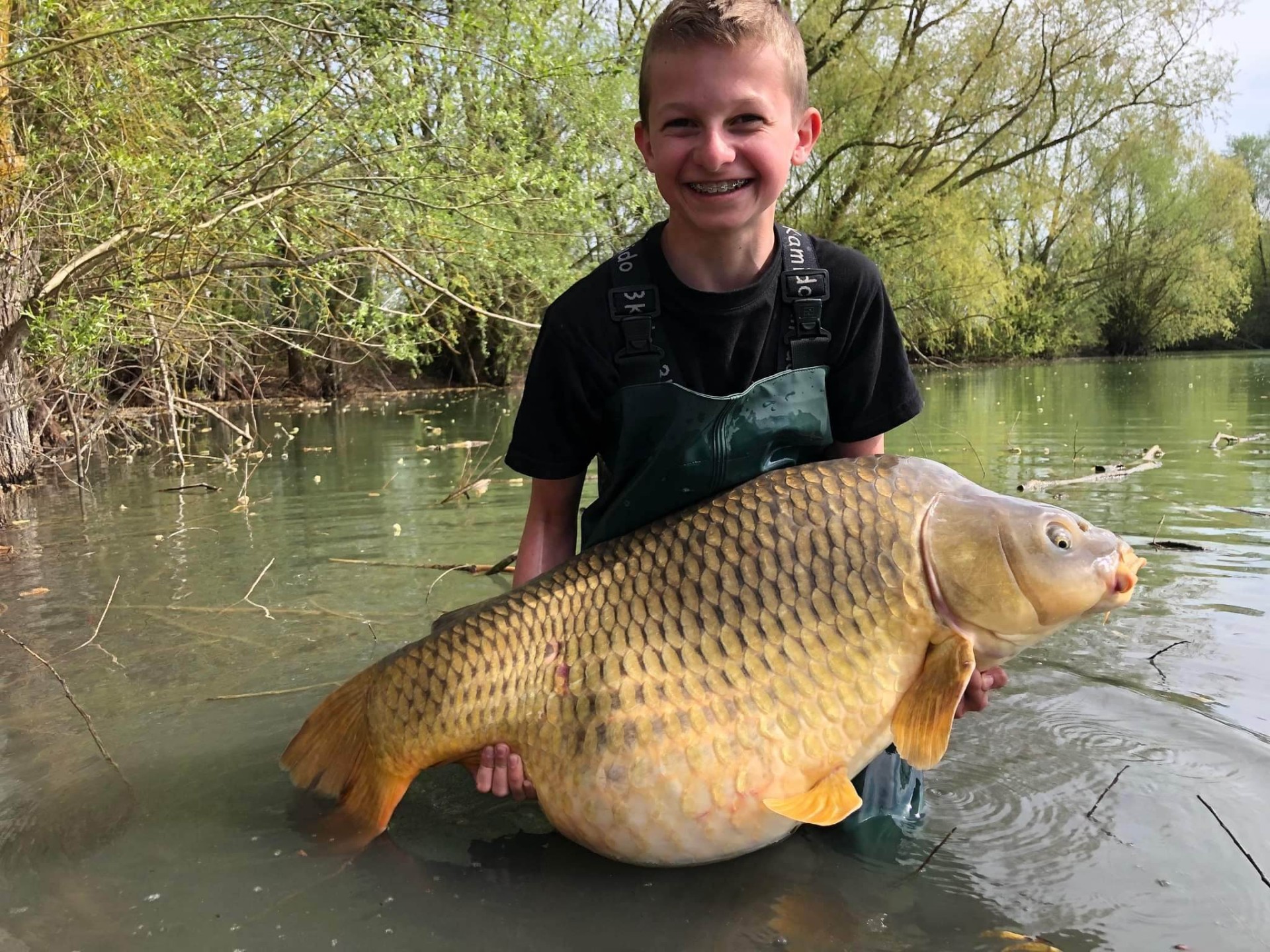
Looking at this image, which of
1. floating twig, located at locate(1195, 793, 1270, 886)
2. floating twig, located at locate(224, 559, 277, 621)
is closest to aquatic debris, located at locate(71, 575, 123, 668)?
floating twig, located at locate(224, 559, 277, 621)

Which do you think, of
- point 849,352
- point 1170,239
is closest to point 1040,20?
point 1170,239

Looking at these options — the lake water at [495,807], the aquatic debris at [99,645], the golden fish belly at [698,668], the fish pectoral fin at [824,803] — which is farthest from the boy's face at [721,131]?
the aquatic debris at [99,645]

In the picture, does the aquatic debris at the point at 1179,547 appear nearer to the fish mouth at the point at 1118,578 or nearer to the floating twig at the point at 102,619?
the fish mouth at the point at 1118,578

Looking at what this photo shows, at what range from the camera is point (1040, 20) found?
1513 centimetres

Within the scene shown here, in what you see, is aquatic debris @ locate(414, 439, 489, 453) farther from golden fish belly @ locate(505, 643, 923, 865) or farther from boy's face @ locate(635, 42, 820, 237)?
golden fish belly @ locate(505, 643, 923, 865)

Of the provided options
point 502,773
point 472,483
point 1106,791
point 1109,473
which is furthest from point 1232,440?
point 502,773

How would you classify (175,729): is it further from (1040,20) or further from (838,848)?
(1040,20)

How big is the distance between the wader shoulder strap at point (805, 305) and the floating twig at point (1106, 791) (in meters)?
0.92

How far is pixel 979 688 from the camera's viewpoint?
1.52 metres

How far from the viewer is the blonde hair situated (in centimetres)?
169

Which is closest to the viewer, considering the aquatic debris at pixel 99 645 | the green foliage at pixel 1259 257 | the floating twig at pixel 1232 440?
the aquatic debris at pixel 99 645

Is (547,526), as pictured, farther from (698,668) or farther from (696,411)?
(698,668)

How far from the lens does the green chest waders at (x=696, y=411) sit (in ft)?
5.90

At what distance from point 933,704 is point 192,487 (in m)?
5.27
